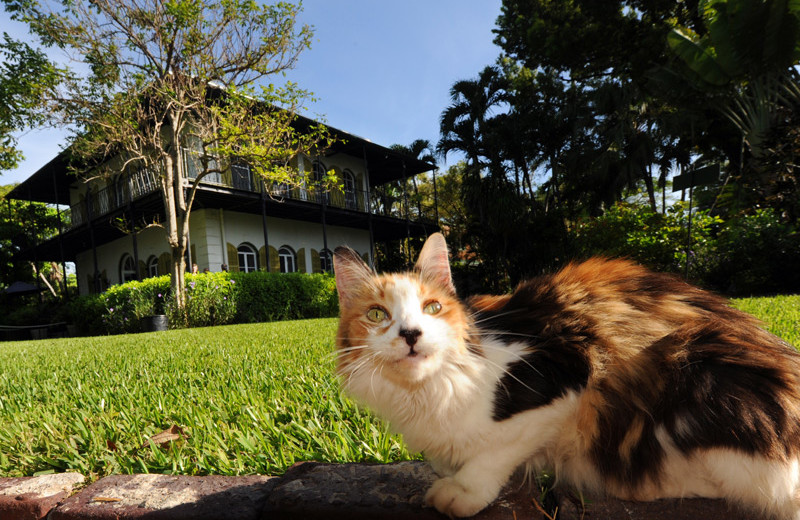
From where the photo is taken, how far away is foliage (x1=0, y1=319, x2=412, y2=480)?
63.8 inches

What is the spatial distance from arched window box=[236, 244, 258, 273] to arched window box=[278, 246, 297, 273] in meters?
1.24

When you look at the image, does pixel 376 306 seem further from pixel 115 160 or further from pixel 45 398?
pixel 115 160

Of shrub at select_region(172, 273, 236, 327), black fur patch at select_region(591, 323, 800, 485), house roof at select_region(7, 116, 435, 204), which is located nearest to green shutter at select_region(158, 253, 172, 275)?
shrub at select_region(172, 273, 236, 327)

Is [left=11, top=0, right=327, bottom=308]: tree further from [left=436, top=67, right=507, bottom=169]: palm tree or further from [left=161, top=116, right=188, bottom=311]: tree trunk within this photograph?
[left=436, top=67, right=507, bottom=169]: palm tree

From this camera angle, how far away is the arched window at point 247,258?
16788mm

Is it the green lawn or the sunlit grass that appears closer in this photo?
the green lawn

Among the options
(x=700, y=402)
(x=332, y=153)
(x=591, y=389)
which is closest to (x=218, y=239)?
(x=332, y=153)

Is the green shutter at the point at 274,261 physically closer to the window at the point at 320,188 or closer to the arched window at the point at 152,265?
the window at the point at 320,188

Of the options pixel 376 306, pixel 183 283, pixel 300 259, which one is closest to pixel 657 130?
pixel 300 259

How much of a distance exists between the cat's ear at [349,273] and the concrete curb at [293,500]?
1.94ft

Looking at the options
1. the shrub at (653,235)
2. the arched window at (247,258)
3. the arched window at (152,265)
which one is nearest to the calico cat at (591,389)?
the shrub at (653,235)

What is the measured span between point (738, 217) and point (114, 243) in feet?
81.2

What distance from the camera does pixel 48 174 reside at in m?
19.2

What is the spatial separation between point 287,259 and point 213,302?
6.99m
